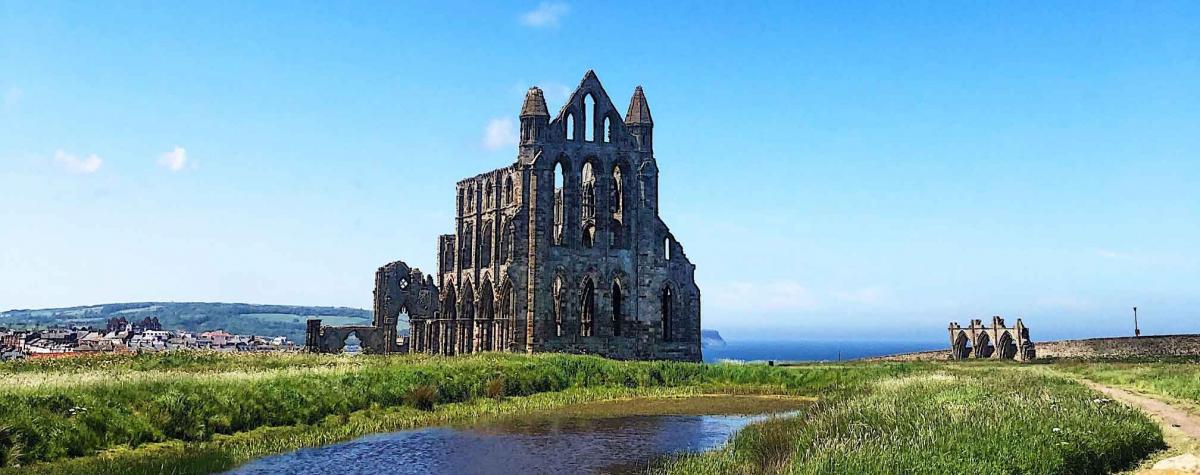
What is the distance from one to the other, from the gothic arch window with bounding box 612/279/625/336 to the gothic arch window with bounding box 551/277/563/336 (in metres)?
3.78

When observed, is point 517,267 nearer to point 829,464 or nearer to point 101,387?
point 101,387

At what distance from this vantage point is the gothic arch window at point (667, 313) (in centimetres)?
6900

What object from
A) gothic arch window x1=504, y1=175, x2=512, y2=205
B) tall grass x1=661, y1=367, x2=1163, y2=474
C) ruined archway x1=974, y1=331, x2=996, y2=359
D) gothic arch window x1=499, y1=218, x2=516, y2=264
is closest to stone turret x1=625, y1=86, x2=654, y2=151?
gothic arch window x1=504, y1=175, x2=512, y2=205

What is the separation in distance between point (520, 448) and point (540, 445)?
0.75m

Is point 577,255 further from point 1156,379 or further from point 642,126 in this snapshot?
point 1156,379

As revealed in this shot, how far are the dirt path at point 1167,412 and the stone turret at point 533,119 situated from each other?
129 ft

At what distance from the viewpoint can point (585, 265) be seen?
6488cm

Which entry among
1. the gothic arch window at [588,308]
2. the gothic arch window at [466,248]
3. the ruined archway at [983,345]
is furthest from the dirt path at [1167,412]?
the gothic arch window at [466,248]

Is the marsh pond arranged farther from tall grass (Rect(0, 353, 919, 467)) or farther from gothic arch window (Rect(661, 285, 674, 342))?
gothic arch window (Rect(661, 285, 674, 342))

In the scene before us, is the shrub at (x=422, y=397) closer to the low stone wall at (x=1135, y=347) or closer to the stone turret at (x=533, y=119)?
the stone turret at (x=533, y=119)

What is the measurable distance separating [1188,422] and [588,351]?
42713 millimetres

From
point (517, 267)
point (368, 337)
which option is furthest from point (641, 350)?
point (368, 337)

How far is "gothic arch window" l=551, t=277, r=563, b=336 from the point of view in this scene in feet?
207

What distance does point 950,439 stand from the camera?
18094mm
